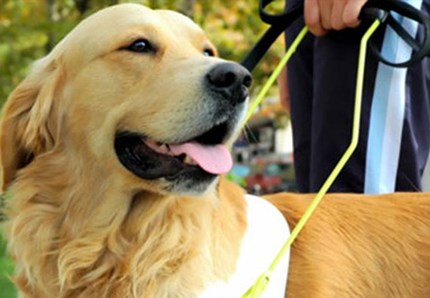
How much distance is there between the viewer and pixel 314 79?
394cm

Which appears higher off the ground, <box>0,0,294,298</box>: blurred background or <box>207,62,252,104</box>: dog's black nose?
<box>207,62,252,104</box>: dog's black nose

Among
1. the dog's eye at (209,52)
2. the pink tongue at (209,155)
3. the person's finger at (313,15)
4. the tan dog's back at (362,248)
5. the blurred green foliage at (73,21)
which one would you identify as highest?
the person's finger at (313,15)

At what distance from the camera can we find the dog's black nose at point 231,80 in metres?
2.88

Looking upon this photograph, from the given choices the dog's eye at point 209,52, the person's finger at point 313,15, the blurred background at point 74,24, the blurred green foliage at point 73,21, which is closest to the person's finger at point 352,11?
the person's finger at point 313,15

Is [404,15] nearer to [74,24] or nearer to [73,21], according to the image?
[74,24]

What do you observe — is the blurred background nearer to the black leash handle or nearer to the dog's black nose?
the black leash handle

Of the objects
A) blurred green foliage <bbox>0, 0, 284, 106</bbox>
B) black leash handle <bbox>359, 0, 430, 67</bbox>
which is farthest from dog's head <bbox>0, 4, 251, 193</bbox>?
blurred green foliage <bbox>0, 0, 284, 106</bbox>

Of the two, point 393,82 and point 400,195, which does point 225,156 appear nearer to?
point 400,195

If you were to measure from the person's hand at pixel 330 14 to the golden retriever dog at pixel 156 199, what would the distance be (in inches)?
21.4

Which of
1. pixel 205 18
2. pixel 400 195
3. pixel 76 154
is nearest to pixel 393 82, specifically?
pixel 400 195

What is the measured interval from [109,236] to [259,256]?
1.89ft

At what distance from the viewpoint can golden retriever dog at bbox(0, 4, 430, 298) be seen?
2.99 meters

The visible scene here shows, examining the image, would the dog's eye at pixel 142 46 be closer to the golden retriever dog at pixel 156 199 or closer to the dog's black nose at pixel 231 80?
the golden retriever dog at pixel 156 199

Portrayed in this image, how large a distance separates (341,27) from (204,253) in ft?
4.04
